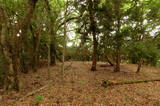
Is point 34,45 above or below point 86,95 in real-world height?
above

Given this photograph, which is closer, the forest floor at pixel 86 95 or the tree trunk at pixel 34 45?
the forest floor at pixel 86 95

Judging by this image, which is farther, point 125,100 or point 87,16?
point 87,16

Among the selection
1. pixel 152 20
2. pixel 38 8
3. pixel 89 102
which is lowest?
pixel 89 102

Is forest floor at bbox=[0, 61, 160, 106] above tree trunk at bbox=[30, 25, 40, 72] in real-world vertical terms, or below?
below

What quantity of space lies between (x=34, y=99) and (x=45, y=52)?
265 inches

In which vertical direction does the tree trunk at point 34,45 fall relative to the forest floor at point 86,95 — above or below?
above

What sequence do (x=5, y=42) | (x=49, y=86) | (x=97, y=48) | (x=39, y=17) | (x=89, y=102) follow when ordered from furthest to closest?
(x=97, y=48) → (x=39, y=17) → (x=49, y=86) → (x=5, y=42) → (x=89, y=102)

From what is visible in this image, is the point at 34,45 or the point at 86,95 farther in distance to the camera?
the point at 34,45

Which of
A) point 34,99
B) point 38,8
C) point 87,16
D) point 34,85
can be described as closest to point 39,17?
point 38,8

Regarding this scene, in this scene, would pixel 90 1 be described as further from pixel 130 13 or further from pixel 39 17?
pixel 39 17

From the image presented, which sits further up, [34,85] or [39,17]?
[39,17]

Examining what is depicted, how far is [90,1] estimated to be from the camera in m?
7.63

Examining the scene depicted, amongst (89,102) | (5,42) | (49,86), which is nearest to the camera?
(89,102)

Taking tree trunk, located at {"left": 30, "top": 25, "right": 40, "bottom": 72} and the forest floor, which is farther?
tree trunk, located at {"left": 30, "top": 25, "right": 40, "bottom": 72}
